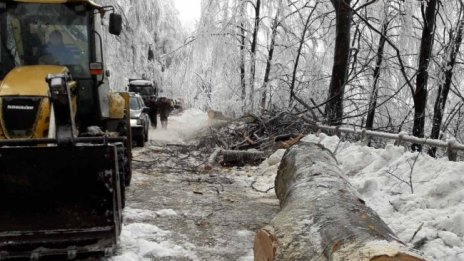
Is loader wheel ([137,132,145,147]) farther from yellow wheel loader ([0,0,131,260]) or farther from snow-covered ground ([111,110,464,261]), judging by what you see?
yellow wheel loader ([0,0,131,260])

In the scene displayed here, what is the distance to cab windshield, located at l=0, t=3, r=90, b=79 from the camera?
21.0ft

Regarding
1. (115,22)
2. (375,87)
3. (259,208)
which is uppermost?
(115,22)

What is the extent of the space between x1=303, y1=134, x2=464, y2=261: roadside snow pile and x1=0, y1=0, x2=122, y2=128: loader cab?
3897 millimetres

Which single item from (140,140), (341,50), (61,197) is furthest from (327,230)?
(140,140)

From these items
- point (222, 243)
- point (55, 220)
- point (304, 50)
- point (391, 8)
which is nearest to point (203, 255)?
point (222, 243)

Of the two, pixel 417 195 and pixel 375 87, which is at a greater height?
pixel 375 87

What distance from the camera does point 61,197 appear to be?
4.55m

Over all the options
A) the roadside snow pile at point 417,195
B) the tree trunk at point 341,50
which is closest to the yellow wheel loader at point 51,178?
the roadside snow pile at point 417,195

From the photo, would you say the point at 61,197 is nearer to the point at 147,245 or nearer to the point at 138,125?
the point at 147,245

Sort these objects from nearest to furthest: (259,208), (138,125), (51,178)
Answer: (51,178), (259,208), (138,125)

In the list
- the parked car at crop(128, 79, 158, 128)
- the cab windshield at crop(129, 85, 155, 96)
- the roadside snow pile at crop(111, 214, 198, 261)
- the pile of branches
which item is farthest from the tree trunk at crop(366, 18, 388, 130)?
the cab windshield at crop(129, 85, 155, 96)

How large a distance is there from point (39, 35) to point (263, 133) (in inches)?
276

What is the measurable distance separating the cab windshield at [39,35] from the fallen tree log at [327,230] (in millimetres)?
3640

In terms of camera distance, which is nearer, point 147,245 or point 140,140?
point 147,245
